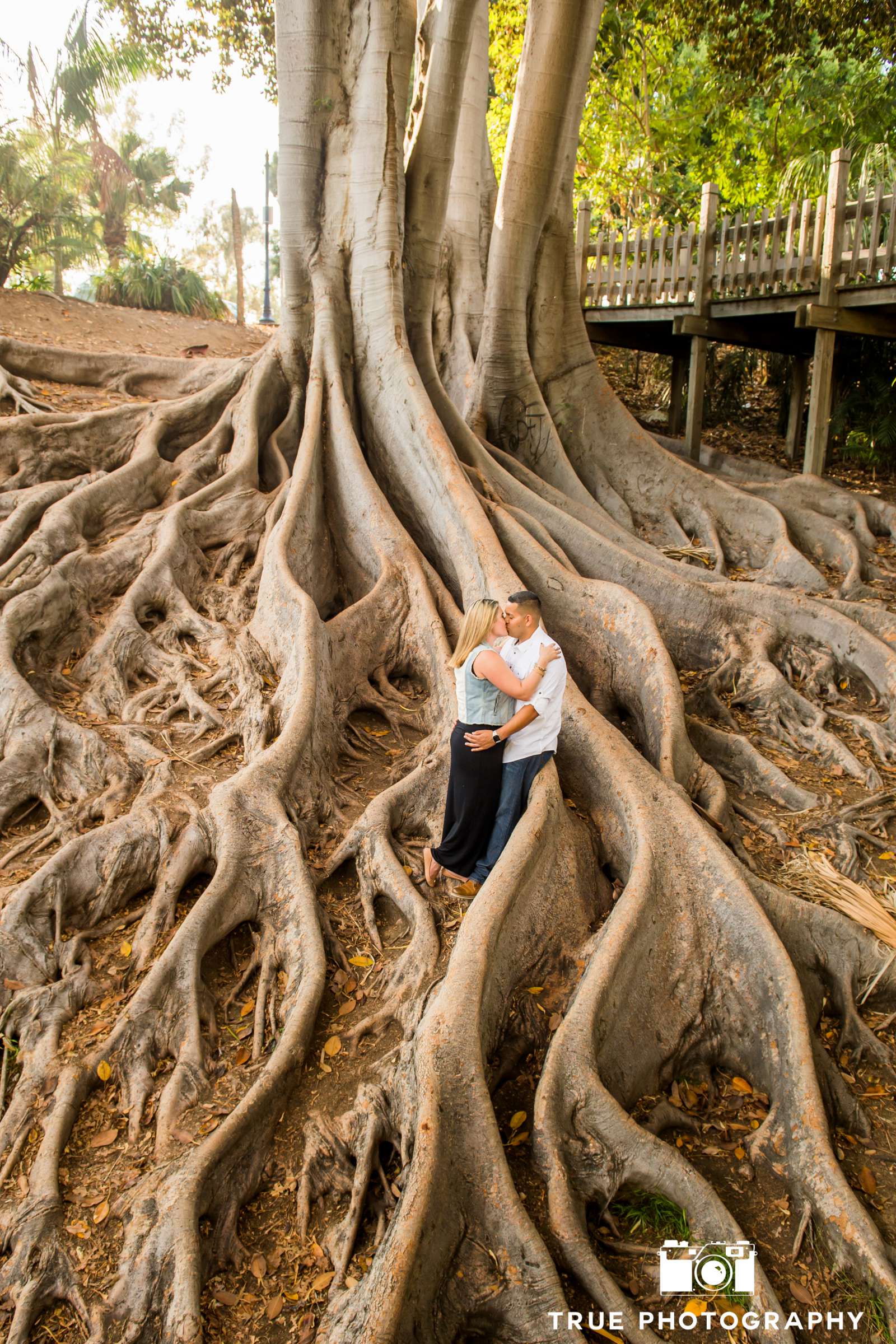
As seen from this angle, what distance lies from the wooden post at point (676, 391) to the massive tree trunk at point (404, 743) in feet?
13.3

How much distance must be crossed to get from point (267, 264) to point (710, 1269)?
24.7 m

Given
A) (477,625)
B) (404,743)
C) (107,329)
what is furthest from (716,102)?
(477,625)

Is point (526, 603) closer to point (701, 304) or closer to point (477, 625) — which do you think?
point (477, 625)

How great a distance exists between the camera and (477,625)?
3828 millimetres

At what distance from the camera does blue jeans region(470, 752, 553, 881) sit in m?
4.02

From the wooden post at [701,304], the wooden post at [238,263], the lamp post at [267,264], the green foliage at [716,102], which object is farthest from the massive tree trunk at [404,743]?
the wooden post at [238,263]

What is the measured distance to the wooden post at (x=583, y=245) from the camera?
11.9 meters

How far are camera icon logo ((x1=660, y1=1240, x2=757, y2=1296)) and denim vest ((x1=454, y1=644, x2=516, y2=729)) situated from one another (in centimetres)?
194

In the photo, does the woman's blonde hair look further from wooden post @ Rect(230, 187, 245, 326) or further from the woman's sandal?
wooden post @ Rect(230, 187, 245, 326)

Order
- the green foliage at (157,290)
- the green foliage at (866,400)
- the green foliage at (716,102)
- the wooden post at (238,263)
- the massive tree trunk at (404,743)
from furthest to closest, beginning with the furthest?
1. the wooden post at (238,263)
2. the green foliage at (157,290)
3. the green foliage at (716,102)
4. the green foliage at (866,400)
5. the massive tree trunk at (404,743)

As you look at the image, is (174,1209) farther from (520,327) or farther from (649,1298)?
(520,327)

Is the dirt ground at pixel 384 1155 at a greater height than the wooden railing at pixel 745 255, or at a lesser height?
lesser

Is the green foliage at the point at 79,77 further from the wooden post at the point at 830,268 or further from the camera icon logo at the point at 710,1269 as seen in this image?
the camera icon logo at the point at 710,1269

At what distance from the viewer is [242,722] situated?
5051mm
